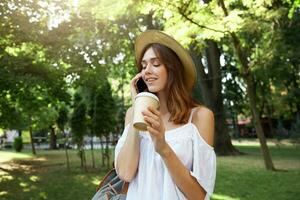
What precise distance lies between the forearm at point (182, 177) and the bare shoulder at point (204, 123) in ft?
0.75

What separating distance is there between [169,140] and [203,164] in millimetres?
207

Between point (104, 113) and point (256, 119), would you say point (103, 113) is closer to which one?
point (104, 113)

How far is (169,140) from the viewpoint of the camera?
2.24 metres

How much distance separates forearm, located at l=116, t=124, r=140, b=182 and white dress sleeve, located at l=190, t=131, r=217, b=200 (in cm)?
30

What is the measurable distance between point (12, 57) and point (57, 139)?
129ft

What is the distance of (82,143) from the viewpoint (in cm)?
2053

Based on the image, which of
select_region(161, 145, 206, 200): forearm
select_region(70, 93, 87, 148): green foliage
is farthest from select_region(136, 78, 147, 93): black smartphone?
select_region(70, 93, 87, 148): green foliage

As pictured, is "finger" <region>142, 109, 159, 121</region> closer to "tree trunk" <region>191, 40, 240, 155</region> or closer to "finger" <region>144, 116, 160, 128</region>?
"finger" <region>144, 116, 160, 128</region>

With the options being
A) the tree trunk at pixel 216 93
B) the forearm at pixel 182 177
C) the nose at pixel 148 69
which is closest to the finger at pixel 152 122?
the forearm at pixel 182 177

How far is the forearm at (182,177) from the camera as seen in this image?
2.05 metres

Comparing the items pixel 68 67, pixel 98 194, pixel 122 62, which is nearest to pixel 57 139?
pixel 122 62

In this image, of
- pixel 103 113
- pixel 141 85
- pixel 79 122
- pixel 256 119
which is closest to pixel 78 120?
pixel 79 122

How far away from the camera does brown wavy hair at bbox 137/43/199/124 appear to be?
234cm

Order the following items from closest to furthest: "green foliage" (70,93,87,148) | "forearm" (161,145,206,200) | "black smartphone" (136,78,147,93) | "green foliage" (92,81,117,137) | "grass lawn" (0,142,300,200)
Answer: "forearm" (161,145,206,200) → "black smartphone" (136,78,147,93) → "grass lawn" (0,142,300,200) → "green foliage" (92,81,117,137) → "green foliage" (70,93,87,148)
